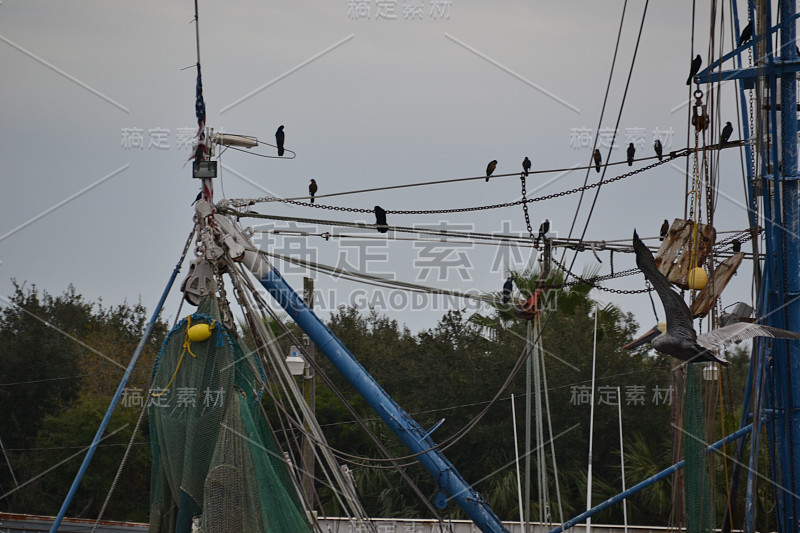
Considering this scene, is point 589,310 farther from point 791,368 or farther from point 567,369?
point 791,368

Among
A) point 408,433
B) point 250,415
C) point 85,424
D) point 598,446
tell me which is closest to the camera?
point 250,415

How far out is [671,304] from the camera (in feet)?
27.5

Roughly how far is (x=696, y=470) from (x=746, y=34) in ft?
16.5

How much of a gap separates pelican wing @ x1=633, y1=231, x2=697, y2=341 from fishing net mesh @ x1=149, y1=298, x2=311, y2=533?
12.0ft

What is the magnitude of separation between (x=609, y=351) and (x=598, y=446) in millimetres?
2103

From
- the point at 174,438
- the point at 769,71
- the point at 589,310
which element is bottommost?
the point at 174,438

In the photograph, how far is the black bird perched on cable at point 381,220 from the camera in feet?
35.8

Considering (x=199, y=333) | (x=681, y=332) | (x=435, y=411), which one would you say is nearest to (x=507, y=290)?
(x=681, y=332)

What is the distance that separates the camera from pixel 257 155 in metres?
10.5

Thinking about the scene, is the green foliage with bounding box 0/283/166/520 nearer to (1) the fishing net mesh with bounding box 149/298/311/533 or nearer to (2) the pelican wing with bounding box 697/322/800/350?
(1) the fishing net mesh with bounding box 149/298/311/533

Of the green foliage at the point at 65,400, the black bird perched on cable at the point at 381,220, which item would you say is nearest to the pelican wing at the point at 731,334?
the black bird perched on cable at the point at 381,220

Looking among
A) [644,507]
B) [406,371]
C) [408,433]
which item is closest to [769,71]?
[408,433]

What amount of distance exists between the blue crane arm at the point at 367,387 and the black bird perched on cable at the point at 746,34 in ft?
19.1

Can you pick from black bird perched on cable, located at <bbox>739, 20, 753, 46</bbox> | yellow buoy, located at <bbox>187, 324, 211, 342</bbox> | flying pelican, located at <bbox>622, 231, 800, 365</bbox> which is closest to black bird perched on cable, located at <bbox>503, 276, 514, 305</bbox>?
flying pelican, located at <bbox>622, 231, 800, 365</bbox>
